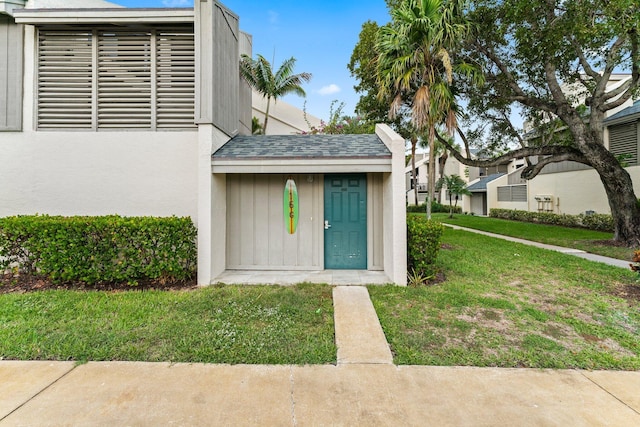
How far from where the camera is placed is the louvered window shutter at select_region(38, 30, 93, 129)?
5.98 meters

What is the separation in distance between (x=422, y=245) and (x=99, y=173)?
22.3 feet

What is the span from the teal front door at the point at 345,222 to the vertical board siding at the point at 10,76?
662cm

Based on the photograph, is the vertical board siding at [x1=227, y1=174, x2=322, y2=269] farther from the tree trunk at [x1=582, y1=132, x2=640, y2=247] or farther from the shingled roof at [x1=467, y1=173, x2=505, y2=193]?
the shingled roof at [x1=467, y1=173, x2=505, y2=193]

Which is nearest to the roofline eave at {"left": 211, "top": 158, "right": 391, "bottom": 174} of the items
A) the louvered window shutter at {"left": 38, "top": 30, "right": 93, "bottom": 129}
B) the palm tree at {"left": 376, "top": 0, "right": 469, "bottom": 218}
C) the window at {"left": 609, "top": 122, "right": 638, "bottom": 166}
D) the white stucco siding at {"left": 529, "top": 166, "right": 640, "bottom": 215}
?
the palm tree at {"left": 376, "top": 0, "right": 469, "bottom": 218}

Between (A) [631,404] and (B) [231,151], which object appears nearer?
(A) [631,404]

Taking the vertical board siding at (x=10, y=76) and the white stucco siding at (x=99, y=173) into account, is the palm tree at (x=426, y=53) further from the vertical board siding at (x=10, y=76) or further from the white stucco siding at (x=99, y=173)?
the vertical board siding at (x=10, y=76)

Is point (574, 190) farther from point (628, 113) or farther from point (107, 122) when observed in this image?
point (107, 122)

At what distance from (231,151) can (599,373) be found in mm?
6207

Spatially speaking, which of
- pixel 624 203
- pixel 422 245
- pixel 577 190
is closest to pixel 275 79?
pixel 422 245

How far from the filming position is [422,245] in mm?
5492

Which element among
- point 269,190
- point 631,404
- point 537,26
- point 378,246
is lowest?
point 631,404

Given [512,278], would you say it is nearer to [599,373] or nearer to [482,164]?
[599,373]

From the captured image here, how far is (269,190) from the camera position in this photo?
6.52 meters

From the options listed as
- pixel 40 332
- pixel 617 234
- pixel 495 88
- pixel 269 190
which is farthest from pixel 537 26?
pixel 40 332
